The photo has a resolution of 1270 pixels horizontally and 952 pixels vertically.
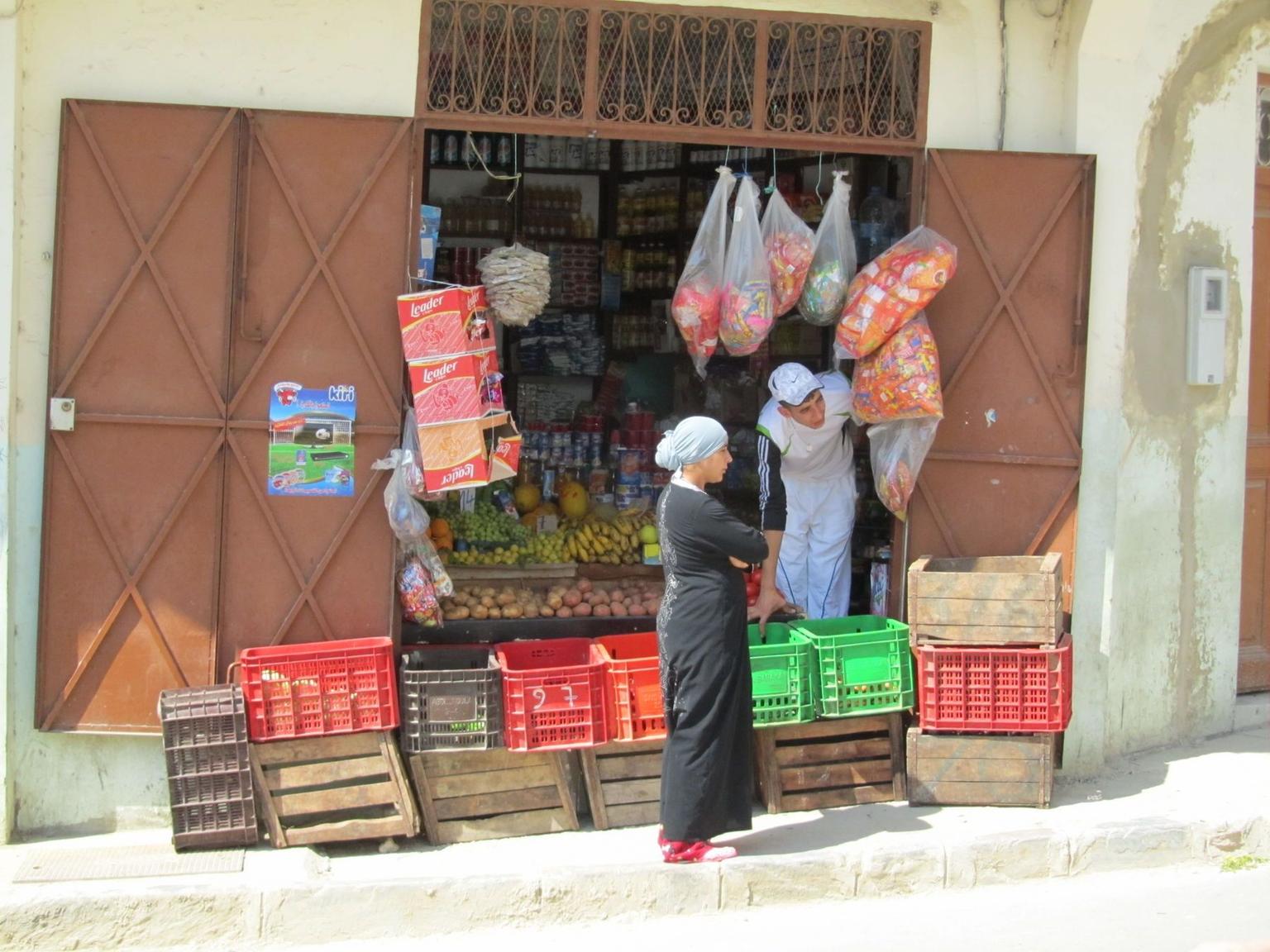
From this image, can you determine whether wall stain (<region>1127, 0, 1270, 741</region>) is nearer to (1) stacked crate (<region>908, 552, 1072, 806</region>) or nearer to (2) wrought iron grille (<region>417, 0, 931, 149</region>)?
(1) stacked crate (<region>908, 552, 1072, 806</region>)

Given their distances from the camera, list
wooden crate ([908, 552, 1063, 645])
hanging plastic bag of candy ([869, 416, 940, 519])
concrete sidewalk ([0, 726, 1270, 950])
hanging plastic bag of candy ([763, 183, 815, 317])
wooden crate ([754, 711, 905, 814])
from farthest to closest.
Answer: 1. hanging plastic bag of candy ([763, 183, 815, 317])
2. hanging plastic bag of candy ([869, 416, 940, 519])
3. wooden crate ([754, 711, 905, 814])
4. wooden crate ([908, 552, 1063, 645])
5. concrete sidewalk ([0, 726, 1270, 950])

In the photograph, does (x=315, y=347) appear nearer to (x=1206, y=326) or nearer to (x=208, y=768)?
(x=208, y=768)

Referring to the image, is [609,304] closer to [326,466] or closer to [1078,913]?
[326,466]

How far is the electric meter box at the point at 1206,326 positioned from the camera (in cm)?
695

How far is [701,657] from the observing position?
5.48m

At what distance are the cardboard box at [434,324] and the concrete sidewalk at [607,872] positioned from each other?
7.02ft

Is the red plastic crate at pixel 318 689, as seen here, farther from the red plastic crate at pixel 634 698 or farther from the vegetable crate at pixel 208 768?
the red plastic crate at pixel 634 698

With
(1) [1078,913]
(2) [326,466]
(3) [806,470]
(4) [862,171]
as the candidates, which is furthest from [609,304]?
(1) [1078,913]

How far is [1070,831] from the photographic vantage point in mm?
6008

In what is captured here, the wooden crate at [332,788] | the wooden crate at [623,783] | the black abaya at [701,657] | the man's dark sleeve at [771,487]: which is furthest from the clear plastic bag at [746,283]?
the wooden crate at [332,788]

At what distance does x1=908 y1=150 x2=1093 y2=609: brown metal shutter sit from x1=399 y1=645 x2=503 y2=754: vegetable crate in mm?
2149

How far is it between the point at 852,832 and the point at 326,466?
A: 2.79 meters

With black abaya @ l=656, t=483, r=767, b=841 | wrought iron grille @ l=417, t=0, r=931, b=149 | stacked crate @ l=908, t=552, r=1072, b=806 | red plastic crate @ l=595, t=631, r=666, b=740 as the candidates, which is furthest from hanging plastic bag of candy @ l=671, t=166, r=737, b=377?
red plastic crate @ l=595, t=631, r=666, b=740

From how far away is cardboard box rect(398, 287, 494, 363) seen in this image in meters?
6.00
